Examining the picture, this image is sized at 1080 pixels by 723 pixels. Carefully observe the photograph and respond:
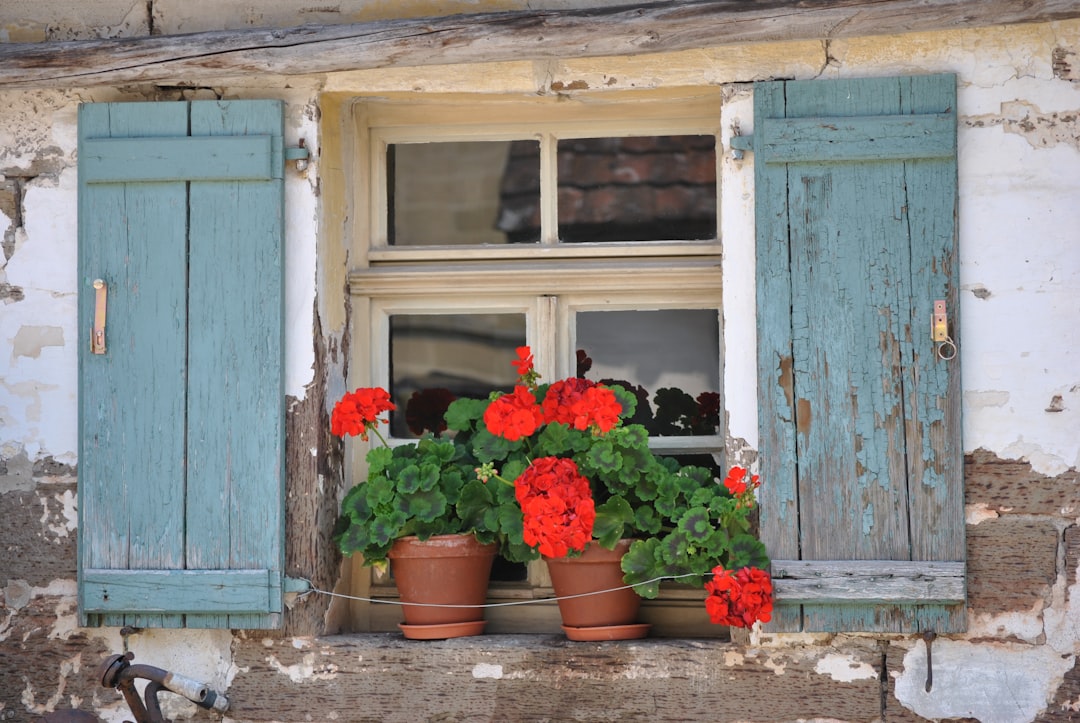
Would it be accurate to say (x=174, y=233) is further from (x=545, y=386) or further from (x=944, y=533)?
(x=944, y=533)

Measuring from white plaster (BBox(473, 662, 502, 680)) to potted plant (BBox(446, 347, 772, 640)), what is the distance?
0.22 metres

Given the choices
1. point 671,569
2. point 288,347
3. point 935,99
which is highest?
point 935,99

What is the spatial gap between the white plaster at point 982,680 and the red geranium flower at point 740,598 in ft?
1.61

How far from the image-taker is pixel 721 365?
4.19 meters

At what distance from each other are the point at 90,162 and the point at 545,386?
146 cm

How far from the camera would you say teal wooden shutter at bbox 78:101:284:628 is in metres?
3.92

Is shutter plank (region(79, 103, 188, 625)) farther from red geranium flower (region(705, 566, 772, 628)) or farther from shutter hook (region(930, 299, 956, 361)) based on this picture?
shutter hook (region(930, 299, 956, 361))

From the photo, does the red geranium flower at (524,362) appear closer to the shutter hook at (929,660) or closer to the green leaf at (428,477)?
the green leaf at (428,477)

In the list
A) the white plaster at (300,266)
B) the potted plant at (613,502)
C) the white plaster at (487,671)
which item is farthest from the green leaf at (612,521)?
the white plaster at (300,266)

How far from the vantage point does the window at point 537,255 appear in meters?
4.19

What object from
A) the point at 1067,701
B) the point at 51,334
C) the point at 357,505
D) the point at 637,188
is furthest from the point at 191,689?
the point at 1067,701

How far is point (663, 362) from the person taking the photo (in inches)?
166

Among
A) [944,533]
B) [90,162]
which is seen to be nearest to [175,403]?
[90,162]

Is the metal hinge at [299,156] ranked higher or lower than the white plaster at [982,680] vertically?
higher
